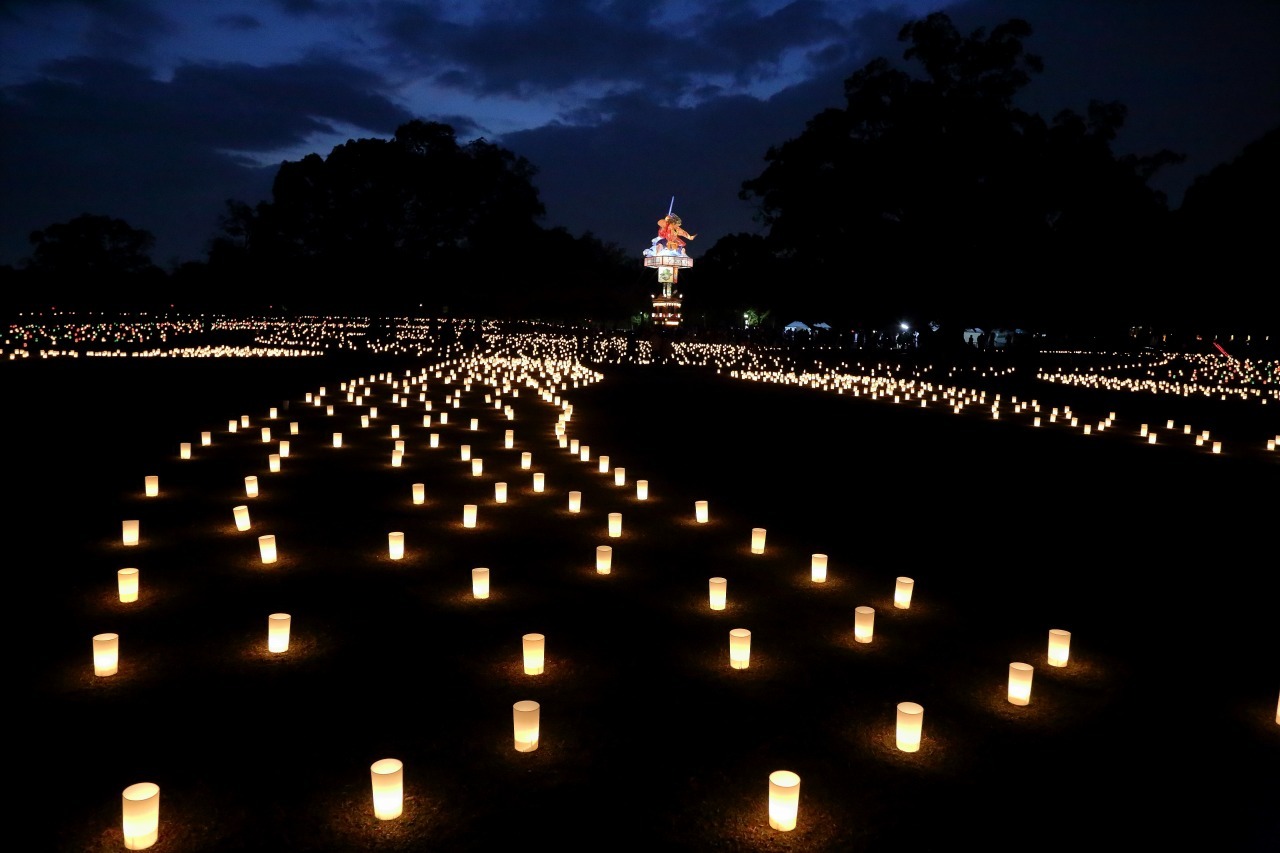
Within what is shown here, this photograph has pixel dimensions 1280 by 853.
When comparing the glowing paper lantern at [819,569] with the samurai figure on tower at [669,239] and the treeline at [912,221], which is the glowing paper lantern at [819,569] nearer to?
the treeline at [912,221]

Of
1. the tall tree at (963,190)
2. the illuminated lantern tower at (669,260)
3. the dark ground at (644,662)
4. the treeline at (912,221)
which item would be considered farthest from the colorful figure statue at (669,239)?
the dark ground at (644,662)

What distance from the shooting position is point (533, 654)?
4.11m

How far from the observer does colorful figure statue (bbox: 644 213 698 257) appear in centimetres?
5284

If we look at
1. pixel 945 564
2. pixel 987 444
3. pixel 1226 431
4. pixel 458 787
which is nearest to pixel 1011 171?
pixel 1226 431

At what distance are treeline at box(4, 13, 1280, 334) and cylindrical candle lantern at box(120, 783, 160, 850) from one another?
33.2 meters

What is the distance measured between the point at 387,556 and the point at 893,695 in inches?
148

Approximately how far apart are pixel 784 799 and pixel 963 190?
3280cm

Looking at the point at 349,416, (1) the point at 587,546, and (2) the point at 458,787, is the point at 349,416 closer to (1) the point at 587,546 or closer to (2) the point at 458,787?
(1) the point at 587,546

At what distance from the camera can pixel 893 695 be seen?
13.2 feet

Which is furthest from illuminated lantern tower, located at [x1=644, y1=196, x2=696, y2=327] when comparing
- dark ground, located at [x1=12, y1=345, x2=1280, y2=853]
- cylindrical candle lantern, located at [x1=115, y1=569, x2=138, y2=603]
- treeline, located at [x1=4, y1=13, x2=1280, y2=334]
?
cylindrical candle lantern, located at [x1=115, y1=569, x2=138, y2=603]

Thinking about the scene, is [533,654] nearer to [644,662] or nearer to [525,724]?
[644,662]

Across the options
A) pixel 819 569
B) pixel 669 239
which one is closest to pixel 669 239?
pixel 669 239

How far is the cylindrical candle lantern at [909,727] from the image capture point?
11.4 ft

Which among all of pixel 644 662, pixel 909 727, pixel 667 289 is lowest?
pixel 644 662
